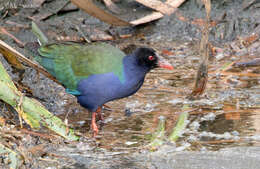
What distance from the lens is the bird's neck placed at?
195 inches

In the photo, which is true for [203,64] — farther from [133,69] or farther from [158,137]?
[158,137]

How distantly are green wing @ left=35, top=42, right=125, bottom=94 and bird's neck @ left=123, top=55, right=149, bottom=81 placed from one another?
0.16 feet

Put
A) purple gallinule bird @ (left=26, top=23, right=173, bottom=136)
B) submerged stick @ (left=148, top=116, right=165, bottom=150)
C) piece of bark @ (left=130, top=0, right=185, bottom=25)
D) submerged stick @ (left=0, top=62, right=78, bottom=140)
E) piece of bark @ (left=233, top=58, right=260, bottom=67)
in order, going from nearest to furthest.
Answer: submerged stick @ (left=148, top=116, right=165, bottom=150)
submerged stick @ (left=0, top=62, right=78, bottom=140)
purple gallinule bird @ (left=26, top=23, right=173, bottom=136)
piece of bark @ (left=233, top=58, right=260, bottom=67)
piece of bark @ (left=130, top=0, right=185, bottom=25)

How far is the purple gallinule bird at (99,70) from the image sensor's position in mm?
4934

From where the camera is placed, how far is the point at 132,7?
7.87 m

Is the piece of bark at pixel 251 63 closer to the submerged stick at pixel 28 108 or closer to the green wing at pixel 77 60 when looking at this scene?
the green wing at pixel 77 60

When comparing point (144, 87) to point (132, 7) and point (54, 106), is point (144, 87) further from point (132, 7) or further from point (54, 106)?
point (132, 7)

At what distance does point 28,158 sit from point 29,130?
667 mm

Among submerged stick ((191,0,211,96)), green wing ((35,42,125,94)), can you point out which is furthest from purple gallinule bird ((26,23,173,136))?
submerged stick ((191,0,211,96))

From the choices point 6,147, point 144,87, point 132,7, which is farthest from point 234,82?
point 6,147

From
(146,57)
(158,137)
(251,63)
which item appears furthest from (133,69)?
(251,63)

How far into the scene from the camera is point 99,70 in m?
4.96

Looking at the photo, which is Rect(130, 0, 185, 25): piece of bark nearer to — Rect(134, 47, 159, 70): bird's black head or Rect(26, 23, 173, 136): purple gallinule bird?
Rect(26, 23, 173, 136): purple gallinule bird

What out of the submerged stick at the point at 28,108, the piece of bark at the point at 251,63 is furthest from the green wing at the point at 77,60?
the piece of bark at the point at 251,63
